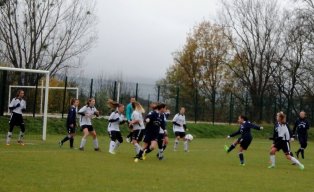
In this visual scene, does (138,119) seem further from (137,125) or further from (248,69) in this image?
(248,69)

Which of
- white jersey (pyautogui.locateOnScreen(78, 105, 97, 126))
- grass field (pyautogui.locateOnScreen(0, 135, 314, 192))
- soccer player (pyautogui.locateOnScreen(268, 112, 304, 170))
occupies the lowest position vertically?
grass field (pyautogui.locateOnScreen(0, 135, 314, 192))

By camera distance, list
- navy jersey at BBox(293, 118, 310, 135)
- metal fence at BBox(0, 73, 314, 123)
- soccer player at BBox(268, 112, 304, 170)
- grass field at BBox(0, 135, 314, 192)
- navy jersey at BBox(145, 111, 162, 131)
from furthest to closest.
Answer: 1. metal fence at BBox(0, 73, 314, 123)
2. navy jersey at BBox(293, 118, 310, 135)
3. navy jersey at BBox(145, 111, 162, 131)
4. soccer player at BBox(268, 112, 304, 170)
5. grass field at BBox(0, 135, 314, 192)

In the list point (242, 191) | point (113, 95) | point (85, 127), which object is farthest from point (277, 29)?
point (242, 191)

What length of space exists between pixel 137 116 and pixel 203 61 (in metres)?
48.1

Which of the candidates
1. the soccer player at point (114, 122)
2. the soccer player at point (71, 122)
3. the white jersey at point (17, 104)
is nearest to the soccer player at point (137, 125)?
the soccer player at point (114, 122)

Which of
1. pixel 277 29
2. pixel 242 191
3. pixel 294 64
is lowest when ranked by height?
pixel 242 191

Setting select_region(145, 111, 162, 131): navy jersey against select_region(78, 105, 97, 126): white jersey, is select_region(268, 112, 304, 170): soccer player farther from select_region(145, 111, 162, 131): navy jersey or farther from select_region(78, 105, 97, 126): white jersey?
select_region(78, 105, 97, 126): white jersey

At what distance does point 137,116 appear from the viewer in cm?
2225

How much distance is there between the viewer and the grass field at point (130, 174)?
12617 millimetres

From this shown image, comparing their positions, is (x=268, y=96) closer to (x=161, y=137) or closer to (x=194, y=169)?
(x=161, y=137)

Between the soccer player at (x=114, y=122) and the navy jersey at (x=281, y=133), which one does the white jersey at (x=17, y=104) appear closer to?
the soccer player at (x=114, y=122)

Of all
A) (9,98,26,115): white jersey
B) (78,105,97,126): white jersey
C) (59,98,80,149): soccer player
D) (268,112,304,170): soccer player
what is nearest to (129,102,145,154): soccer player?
(78,105,97,126): white jersey

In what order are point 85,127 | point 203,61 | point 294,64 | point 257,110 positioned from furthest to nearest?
point 203,61
point 294,64
point 257,110
point 85,127

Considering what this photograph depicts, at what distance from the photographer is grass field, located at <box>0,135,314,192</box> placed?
1262cm
